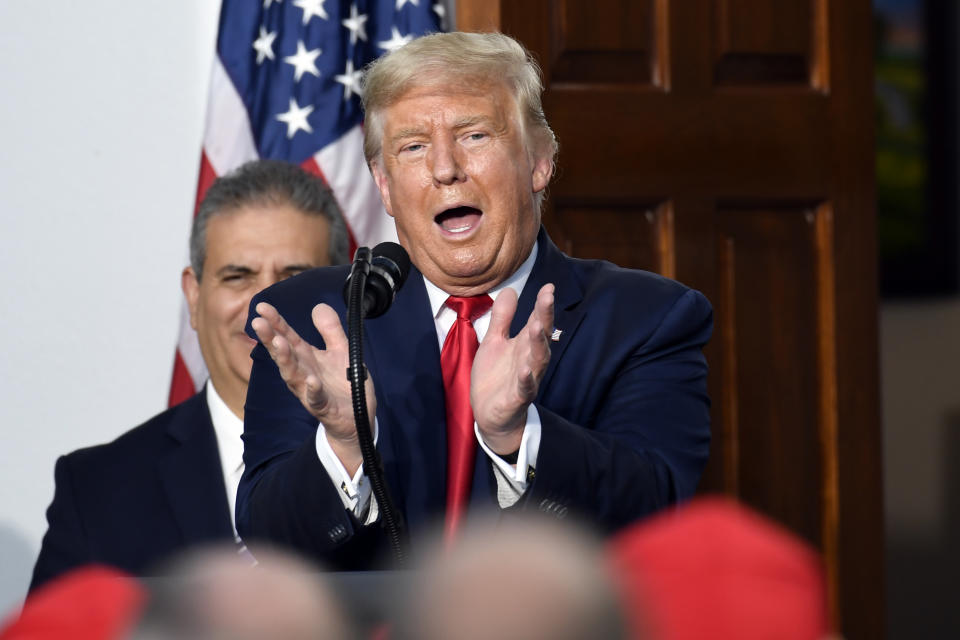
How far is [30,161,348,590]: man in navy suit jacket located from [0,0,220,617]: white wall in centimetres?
32

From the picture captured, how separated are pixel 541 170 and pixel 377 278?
0.62 metres

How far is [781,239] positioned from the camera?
2.66 m

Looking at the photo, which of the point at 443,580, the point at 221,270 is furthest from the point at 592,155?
the point at 443,580

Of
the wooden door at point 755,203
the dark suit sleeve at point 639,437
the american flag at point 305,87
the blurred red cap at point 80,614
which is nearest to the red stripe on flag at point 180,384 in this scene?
the american flag at point 305,87

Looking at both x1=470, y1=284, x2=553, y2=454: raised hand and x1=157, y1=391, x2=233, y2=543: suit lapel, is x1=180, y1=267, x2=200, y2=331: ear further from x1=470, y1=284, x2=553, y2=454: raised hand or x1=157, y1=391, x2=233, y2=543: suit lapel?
x1=470, y1=284, x2=553, y2=454: raised hand

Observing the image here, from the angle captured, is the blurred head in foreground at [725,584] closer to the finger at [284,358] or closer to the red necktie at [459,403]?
the finger at [284,358]

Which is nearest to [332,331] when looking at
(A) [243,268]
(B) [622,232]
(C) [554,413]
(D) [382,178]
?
(C) [554,413]

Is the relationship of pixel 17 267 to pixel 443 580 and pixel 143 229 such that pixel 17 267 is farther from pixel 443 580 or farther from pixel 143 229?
pixel 443 580

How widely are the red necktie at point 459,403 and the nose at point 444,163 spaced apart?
164mm

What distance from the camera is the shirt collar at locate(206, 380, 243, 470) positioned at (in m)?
2.19

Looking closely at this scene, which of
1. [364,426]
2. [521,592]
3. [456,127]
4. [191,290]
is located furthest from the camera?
[191,290]

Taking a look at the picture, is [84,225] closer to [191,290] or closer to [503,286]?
[191,290]

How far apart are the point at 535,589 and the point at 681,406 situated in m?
1.21

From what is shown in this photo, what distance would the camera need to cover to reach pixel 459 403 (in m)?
1.55
